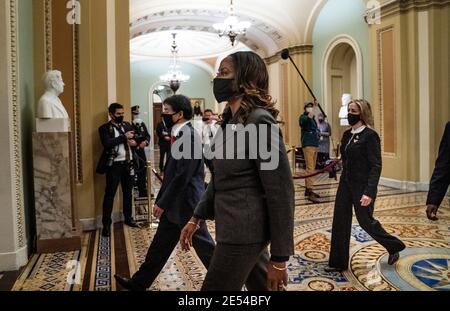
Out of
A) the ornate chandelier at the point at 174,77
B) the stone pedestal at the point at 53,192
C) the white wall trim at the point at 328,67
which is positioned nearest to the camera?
the stone pedestal at the point at 53,192

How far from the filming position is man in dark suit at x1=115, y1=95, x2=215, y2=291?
2879 mm

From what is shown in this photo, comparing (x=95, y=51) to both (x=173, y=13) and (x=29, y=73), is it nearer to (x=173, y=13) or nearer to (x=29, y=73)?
→ (x=29, y=73)

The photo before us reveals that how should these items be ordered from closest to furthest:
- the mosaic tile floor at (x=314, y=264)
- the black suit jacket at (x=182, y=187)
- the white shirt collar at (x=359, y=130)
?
the black suit jacket at (x=182, y=187) < the mosaic tile floor at (x=314, y=264) < the white shirt collar at (x=359, y=130)

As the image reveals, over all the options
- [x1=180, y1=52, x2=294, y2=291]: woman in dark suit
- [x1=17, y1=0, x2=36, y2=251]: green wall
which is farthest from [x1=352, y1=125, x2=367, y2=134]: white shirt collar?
[x1=17, y1=0, x2=36, y2=251]: green wall

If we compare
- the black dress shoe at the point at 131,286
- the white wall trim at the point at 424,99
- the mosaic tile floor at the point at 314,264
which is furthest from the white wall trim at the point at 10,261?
the white wall trim at the point at 424,99

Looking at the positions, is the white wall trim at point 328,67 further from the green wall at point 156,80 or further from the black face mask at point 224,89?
Answer: the green wall at point 156,80

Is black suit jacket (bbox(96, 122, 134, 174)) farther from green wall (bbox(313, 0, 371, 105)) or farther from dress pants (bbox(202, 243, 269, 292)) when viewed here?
green wall (bbox(313, 0, 371, 105))

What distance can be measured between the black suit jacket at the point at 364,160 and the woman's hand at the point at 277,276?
1.89m

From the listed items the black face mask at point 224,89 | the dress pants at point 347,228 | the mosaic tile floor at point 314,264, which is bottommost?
the mosaic tile floor at point 314,264

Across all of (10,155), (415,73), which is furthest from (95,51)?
(415,73)

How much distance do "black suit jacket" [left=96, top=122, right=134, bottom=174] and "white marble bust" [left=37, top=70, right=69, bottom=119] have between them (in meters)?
0.67

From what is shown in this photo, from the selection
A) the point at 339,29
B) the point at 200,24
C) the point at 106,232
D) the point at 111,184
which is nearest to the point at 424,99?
the point at 339,29

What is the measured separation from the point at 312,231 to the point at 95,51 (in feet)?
11.9

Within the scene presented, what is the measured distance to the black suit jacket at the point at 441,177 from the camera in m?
2.68
